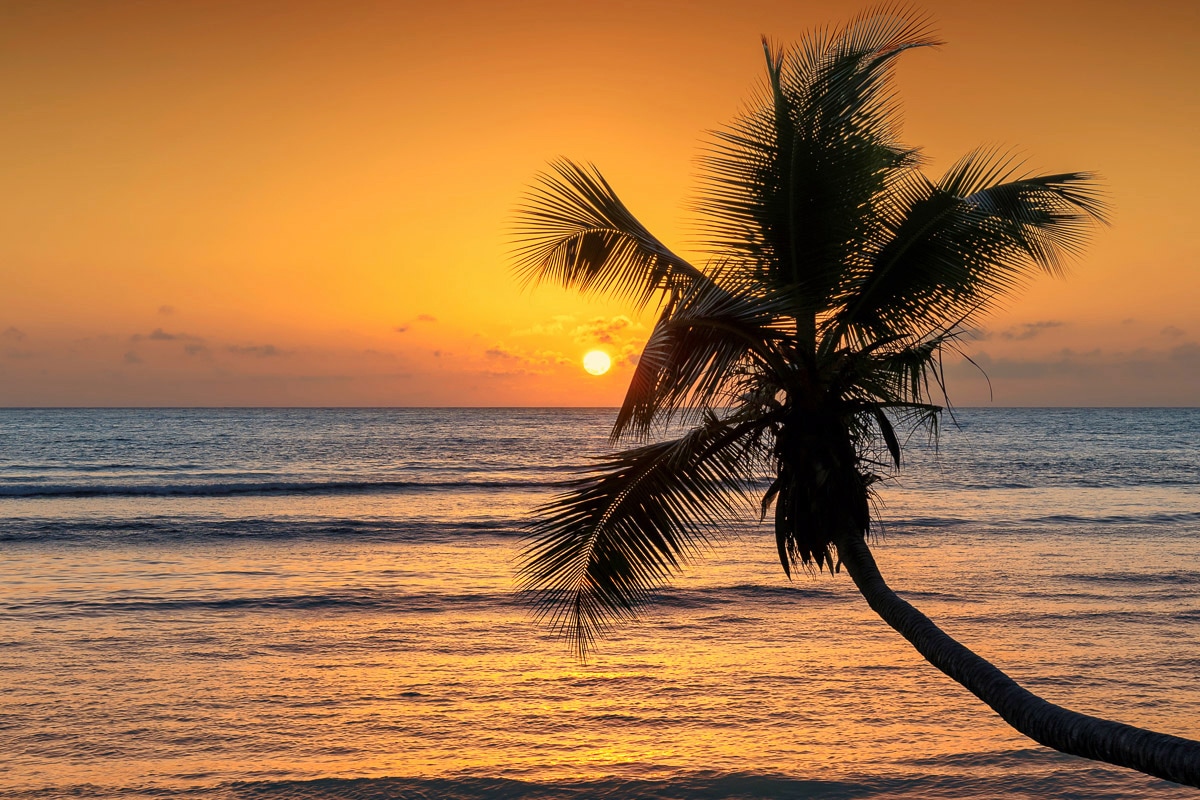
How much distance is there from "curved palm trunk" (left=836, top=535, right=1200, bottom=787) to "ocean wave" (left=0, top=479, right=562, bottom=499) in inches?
999

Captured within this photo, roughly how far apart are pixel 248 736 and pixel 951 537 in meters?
18.7

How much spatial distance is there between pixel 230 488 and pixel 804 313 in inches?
1252

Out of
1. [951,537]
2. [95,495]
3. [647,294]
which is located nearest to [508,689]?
[647,294]

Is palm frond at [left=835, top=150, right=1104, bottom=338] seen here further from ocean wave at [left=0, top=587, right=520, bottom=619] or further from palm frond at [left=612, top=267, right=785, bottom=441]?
ocean wave at [left=0, top=587, right=520, bottom=619]

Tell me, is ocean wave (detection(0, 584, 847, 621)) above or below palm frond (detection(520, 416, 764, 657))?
below

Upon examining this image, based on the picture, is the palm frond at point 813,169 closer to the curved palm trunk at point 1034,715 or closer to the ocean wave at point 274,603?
the curved palm trunk at point 1034,715

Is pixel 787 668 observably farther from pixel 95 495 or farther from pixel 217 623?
pixel 95 495

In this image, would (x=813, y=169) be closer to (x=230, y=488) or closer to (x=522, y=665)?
(x=522, y=665)

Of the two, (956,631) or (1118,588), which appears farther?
(1118,588)

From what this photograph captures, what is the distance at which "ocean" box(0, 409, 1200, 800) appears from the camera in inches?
315

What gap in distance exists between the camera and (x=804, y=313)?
6234 millimetres

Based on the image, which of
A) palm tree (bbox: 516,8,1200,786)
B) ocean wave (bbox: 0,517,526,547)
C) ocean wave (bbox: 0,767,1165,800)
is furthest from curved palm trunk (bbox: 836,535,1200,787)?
ocean wave (bbox: 0,517,526,547)

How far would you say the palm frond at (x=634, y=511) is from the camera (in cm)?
626

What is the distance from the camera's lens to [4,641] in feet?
39.6
